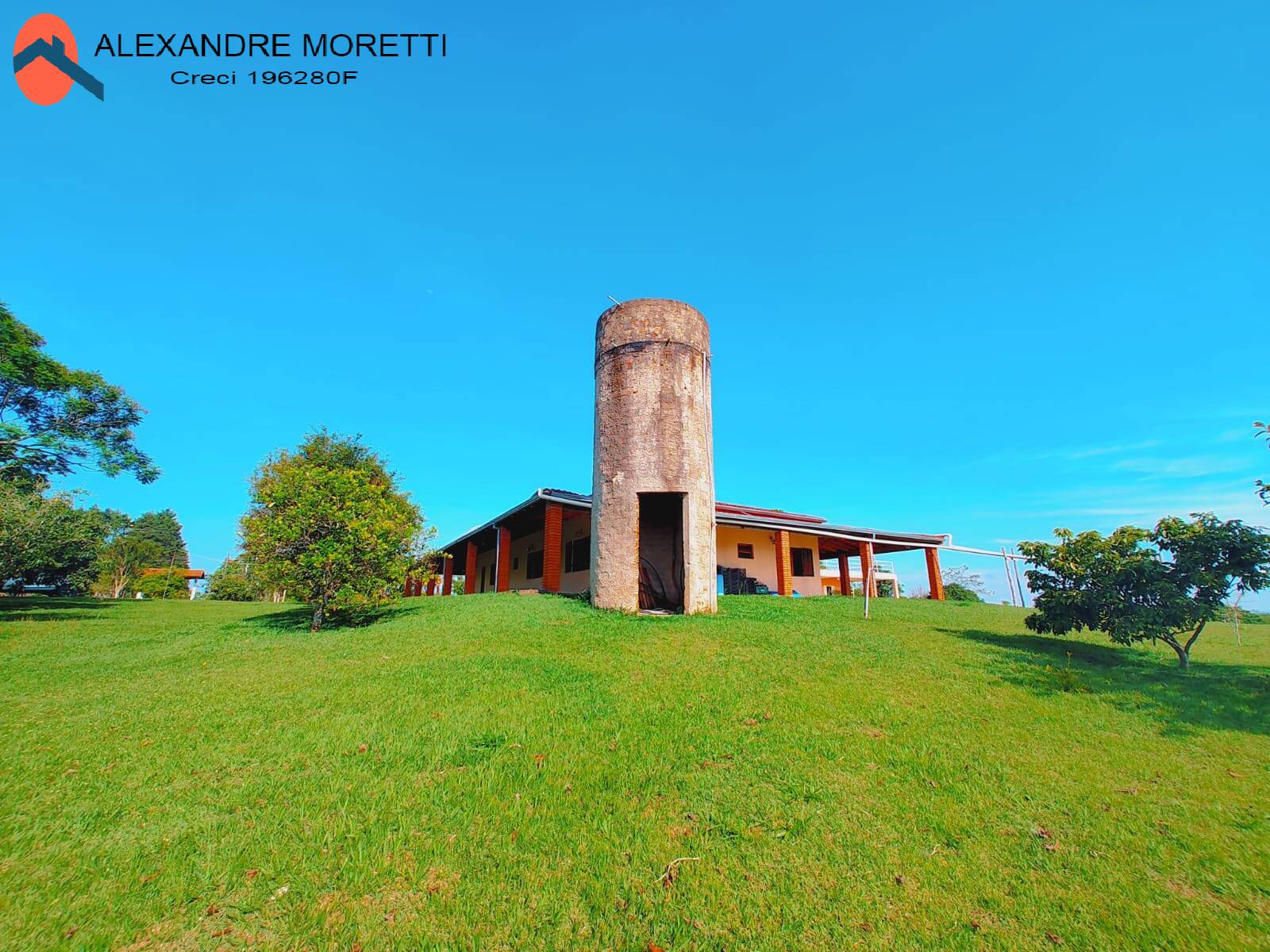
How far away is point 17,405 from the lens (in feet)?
46.7

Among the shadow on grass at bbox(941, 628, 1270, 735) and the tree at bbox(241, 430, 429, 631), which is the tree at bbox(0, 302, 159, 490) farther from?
the shadow on grass at bbox(941, 628, 1270, 735)

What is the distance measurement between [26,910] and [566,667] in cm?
458

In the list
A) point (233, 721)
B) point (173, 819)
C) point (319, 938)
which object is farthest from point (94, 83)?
point (319, 938)

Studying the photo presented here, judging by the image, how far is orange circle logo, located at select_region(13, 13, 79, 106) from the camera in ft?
31.3

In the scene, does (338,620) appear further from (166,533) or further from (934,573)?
(166,533)

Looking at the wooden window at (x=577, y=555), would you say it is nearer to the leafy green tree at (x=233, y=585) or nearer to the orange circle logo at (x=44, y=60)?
the orange circle logo at (x=44, y=60)

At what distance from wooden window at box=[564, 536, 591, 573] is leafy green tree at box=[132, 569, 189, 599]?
3324 cm

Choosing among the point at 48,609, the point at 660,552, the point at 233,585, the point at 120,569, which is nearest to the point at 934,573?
the point at 660,552

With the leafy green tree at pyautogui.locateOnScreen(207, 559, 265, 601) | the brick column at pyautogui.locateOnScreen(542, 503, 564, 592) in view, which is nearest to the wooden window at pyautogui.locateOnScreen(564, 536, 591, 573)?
the brick column at pyautogui.locateOnScreen(542, 503, 564, 592)

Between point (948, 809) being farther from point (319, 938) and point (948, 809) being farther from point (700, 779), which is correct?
point (319, 938)

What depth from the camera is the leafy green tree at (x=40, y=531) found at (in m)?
13.5

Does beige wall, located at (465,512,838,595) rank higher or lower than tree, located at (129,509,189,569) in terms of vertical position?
lower

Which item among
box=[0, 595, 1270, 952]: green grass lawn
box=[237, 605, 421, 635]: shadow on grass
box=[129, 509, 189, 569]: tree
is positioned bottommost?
box=[0, 595, 1270, 952]: green grass lawn

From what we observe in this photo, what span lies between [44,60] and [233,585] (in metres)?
31.7
